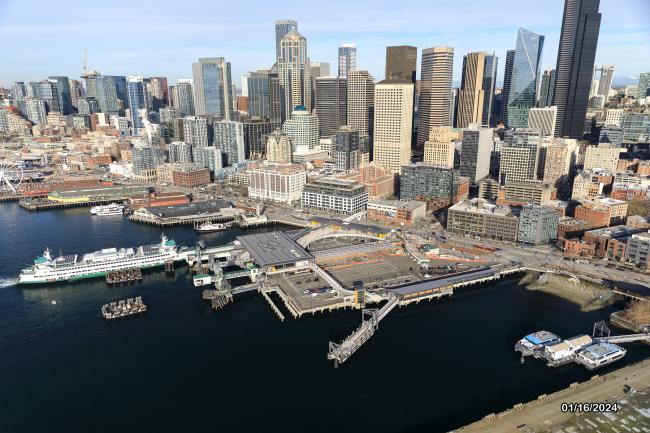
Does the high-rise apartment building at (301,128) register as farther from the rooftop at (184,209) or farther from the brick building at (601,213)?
the brick building at (601,213)

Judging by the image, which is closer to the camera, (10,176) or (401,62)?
(10,176)

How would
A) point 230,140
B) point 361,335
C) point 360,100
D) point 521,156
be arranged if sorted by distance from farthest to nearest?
point 360,100 → point 230,140 → point 521,156 → point 361,335

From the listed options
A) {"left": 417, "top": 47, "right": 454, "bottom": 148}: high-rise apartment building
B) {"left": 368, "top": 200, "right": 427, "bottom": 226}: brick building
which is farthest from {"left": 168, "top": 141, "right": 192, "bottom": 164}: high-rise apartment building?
{"left": 417, "top": 47, "right": 454, "bottom": 148}: high-rise apartment building

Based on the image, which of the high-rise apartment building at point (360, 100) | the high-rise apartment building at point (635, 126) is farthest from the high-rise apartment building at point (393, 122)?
the high-rise apartment building at point (635, 126)

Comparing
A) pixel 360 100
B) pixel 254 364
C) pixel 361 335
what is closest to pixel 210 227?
pixel 254 364

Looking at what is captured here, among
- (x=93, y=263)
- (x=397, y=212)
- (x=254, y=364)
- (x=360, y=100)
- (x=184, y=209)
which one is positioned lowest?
(x=254, y=364)

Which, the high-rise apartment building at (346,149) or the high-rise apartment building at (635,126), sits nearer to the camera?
the high-rise apartment building at (346,149)

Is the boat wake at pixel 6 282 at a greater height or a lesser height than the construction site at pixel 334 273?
lesser
